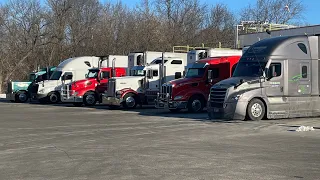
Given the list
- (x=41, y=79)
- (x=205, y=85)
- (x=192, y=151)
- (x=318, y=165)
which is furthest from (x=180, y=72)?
(x=318, y=165)

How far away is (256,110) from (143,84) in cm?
972

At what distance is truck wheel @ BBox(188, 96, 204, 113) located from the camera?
22.6m

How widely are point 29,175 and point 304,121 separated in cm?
1250

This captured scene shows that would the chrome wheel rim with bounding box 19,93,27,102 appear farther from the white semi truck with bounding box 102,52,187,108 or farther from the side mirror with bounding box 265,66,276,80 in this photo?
the side mirror with bounding box 265,66,276,80

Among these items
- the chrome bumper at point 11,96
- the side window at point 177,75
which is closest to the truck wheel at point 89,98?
the side window at point 177,75

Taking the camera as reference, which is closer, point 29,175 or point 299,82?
point 29,175

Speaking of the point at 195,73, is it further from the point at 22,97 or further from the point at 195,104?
the point at 22,97

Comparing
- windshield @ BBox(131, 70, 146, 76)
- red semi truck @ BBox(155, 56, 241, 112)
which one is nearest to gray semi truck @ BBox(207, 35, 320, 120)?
red semi truck @ BBox(155, 56, 241, 112)

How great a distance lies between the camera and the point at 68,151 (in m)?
10.6

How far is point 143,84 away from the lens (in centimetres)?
2594

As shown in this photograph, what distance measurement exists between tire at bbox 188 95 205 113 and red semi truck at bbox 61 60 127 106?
8.12 m

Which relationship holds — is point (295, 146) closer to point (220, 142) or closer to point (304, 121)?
point (220, 142)

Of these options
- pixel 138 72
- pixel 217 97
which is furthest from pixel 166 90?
pixel 217 97

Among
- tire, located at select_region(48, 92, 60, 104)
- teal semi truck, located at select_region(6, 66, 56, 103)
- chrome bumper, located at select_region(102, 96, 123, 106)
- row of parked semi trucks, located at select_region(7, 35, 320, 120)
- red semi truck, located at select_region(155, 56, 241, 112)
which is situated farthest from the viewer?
teal semi truck, located at select_region(6, 66, 56, 103)
